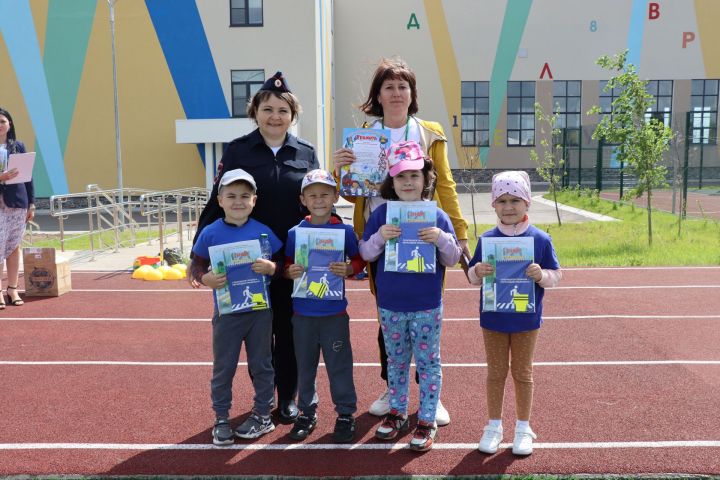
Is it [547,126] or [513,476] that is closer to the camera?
[513,476]

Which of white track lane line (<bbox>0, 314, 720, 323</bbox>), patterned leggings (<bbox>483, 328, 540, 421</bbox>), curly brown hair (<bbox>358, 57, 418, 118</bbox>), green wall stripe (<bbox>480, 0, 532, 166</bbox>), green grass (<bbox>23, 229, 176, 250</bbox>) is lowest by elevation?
green grass (<bbox>23, 229, 176, 250</bbox>)

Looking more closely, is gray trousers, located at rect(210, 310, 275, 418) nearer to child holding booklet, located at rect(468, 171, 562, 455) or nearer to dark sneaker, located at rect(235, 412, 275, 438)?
dark sneaker, located at rect(235, 412, 275, 438)

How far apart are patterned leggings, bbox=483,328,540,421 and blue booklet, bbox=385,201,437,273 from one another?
0.57 meters

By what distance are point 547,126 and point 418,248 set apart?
31699mm

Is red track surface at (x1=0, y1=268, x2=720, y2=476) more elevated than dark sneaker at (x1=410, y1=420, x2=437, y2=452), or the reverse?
dark sneaker at (x1=410, y1=420, x2=437, y2=452)

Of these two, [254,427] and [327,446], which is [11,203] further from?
[327,446]

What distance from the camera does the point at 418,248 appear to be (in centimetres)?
380

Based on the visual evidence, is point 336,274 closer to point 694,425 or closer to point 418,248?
point 418,248

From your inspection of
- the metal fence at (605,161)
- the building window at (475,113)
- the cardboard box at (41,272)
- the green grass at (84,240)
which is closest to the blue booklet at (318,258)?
the cardboard box at (41,272)

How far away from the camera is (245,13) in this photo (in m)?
24.9

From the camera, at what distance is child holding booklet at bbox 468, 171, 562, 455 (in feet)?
12.4

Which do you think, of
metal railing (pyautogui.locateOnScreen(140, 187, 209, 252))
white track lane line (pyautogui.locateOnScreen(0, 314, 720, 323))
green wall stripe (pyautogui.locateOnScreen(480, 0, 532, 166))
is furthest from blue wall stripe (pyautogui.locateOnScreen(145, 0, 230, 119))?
white track lane line (pyautogui.locateOnScreen(0, 314, 720, 323))

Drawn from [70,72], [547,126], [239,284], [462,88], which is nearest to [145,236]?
[70,72]

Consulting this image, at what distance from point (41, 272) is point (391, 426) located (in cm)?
653
